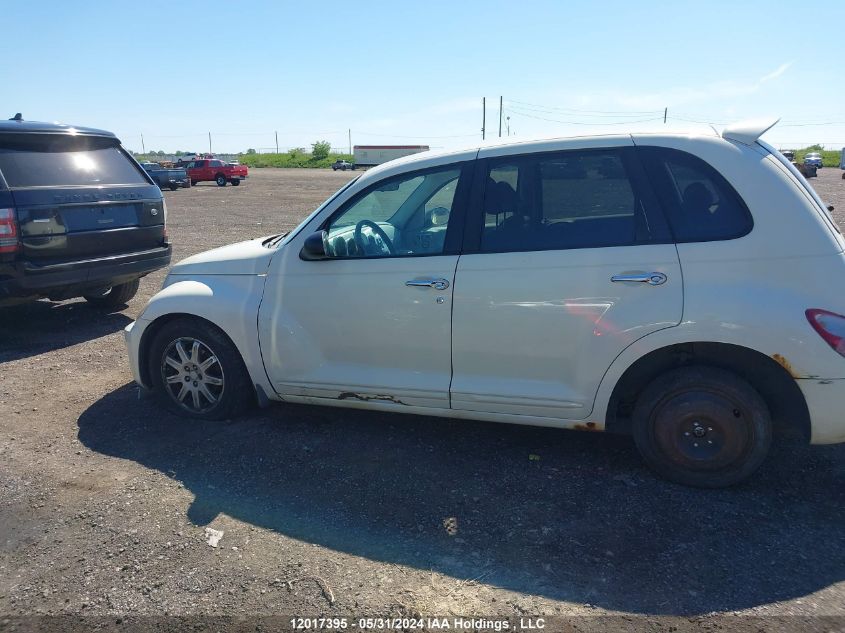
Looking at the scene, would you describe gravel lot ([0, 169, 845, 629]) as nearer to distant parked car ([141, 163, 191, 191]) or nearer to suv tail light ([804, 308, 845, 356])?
suv tail light ([804, 308, 845, 356])

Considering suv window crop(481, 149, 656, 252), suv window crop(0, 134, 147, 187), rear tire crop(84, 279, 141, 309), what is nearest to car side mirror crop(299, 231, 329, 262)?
suv window crop(481, 149, 656, 252)

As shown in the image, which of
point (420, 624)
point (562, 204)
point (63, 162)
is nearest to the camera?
point (420, 624)

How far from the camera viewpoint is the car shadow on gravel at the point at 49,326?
6.38 meters

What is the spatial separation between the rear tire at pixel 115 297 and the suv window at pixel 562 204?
555 cm

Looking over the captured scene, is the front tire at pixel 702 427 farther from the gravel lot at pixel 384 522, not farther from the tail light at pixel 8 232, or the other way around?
the tail light at pixel 8 232

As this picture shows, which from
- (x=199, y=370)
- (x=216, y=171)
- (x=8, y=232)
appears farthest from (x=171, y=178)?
(x=199, y=370)

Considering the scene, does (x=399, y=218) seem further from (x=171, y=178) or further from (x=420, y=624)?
(x=171, y=178)

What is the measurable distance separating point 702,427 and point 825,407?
577mm

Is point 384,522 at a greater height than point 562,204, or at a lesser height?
lesser

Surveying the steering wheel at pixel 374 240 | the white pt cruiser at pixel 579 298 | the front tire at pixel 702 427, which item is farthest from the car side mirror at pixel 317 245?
the front tire at pixel 702 427

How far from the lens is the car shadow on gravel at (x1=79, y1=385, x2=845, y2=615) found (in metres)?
2.86

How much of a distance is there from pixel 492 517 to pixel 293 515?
1.03 m

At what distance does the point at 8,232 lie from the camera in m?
5.84

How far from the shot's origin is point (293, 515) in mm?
3385
